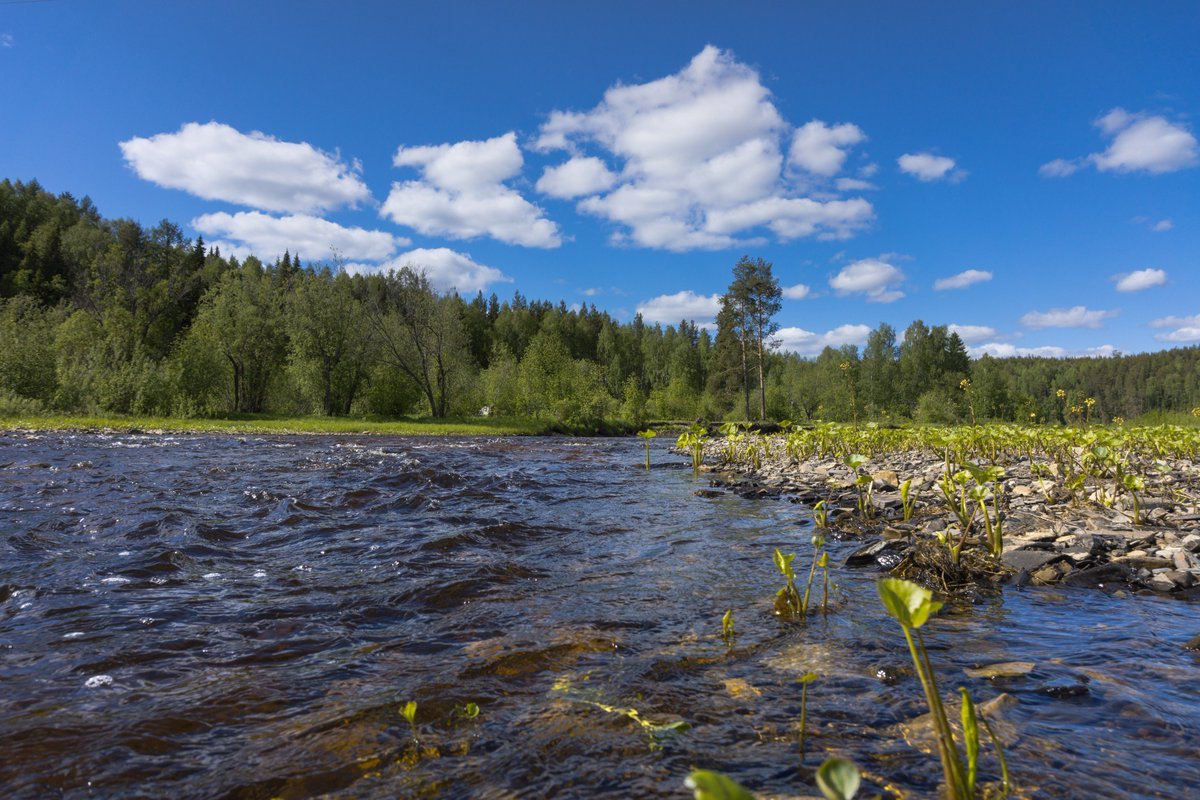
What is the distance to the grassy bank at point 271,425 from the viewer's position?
101ft

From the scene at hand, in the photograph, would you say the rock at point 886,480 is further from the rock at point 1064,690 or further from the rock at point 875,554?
the rock at point 1064,690

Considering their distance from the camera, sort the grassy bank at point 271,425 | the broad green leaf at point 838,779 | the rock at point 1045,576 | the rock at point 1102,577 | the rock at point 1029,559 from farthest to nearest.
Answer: the grassy bank at point 271,425
the rock at point 1029,559
the rock at point 1045,576
the rock at point 1102,577
the broad green leaf at point 838,779

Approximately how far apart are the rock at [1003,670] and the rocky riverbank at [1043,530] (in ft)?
5.76

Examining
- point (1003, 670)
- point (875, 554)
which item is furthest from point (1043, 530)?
point (1003, 670)

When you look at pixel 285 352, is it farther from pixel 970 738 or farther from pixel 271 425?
pixel 970 738

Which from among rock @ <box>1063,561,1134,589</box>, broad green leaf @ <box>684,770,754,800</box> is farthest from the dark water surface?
broad green leaf @ <box>684,770,754,800</box>

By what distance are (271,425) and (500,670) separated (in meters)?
40.6

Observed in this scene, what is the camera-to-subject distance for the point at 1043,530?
7.08 m

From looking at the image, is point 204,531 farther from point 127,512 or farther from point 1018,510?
point 1018,510

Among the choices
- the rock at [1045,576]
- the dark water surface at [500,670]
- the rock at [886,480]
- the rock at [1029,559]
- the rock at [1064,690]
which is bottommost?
the dark water surface at [500,670]

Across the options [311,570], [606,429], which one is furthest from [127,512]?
[606,429]

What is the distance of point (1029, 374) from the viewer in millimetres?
137500

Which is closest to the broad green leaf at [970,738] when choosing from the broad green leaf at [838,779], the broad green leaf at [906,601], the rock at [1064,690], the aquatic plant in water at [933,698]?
the aquatic plant in water at [933,698]

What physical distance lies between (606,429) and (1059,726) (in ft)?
164
